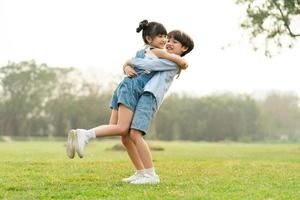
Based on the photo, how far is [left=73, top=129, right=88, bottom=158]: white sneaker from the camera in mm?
6645

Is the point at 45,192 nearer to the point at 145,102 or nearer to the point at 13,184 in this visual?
the point at 13,184

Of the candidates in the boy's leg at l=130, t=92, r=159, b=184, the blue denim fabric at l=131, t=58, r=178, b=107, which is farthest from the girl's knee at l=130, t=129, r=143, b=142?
the blue denim fabric at l=131, t=58, r=178, b=107

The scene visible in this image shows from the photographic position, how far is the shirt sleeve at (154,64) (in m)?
7.33

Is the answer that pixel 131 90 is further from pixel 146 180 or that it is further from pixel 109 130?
pixel 146 180

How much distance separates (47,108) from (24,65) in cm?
841

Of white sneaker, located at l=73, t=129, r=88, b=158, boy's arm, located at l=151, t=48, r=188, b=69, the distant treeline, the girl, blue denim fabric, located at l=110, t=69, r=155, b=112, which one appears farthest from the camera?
the distant treeline

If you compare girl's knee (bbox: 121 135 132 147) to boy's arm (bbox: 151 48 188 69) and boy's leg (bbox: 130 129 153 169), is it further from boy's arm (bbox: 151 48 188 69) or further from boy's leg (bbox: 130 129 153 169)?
boy's arm (bbox: 151 48 188 69)

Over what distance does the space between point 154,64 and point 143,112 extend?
603 mm

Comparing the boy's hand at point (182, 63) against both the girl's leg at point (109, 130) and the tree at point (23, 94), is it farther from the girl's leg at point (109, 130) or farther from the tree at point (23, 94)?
the tree at point (23, 94)

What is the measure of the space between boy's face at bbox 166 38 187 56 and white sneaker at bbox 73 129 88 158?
1.61 meters

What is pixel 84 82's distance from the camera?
256ft

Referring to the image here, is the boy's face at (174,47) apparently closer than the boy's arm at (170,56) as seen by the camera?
No

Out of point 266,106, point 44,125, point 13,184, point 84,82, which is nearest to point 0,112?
A: point 44,125

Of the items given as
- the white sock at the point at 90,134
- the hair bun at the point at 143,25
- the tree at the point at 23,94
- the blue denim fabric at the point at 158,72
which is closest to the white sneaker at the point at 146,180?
the white sock at the point at 90,134
